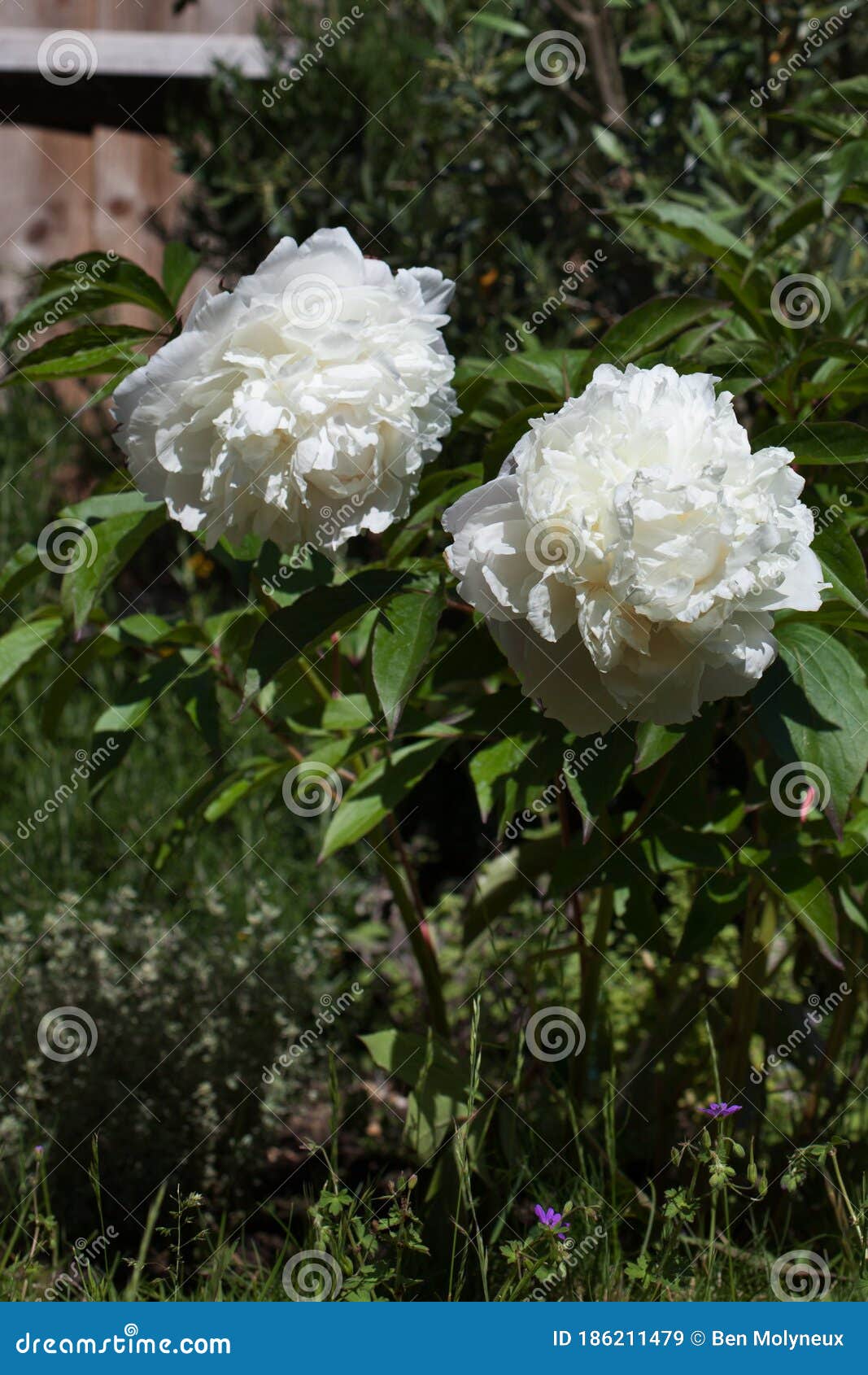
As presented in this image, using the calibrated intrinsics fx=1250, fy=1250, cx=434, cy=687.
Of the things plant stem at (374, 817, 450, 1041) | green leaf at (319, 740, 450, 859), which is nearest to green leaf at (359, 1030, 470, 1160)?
plant stem at (374, 817, 450, 1041)

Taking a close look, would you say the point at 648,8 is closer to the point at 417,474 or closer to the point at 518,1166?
the point at 417,474

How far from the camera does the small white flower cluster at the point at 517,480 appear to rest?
3.59 ft

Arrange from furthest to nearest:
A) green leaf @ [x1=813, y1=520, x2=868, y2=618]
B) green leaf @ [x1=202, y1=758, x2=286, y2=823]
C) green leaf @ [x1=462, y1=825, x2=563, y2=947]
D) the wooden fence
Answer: the wooden fence, green leaf @ [x1=462, y1=825, x2=563, y2=947], green leaf @ [x1=202, y1=758, x2=286, y2=823], green leaf @ [x1=813, y1=520, x2=868, y2=618]

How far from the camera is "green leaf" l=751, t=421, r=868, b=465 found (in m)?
1.32

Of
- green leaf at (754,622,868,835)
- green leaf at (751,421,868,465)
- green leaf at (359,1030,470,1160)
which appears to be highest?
green leaf at (751,421,868,465)

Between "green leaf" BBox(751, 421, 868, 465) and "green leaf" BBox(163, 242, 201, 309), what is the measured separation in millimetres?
742

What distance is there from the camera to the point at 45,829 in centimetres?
296

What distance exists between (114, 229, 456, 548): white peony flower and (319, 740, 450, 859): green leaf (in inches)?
16.1

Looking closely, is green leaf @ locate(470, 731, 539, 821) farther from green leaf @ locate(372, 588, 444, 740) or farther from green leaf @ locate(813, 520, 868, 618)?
green leaf @ locate(813, 520, 868, 618)

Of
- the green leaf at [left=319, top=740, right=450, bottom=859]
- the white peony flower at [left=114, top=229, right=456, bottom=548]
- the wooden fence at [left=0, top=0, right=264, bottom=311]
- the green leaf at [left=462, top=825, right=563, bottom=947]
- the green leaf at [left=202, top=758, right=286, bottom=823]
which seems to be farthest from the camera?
the wooden fence at [left=0, top=0, right=264, bottom=311]

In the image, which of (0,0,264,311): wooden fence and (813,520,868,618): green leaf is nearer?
(813,520,868,618): green leaf

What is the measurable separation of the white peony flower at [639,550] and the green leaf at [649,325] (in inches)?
11.6

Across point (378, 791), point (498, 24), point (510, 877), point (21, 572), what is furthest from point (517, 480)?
point (498, 24)

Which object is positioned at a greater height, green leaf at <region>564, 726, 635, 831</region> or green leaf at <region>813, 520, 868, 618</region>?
green leaf at <region>813, 520, 868, 618</region>
